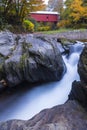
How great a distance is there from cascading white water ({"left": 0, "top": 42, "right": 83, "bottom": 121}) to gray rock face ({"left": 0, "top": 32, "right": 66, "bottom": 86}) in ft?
1.23

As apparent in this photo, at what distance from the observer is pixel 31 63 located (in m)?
9.97

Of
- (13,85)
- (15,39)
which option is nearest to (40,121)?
(13,85)

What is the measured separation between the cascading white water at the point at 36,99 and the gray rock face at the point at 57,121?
211cm

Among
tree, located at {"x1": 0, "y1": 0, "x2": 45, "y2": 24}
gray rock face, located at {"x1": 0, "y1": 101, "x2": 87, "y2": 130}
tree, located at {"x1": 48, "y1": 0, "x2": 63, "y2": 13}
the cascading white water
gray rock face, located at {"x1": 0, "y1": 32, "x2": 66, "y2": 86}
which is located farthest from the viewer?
tree, located at {"x1": 48, "y1": 0, "x2": 63, "y2": 13}

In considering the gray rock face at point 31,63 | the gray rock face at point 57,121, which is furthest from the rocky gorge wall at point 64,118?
the gray rock face at point 31,63

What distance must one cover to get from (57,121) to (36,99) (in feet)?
11.9

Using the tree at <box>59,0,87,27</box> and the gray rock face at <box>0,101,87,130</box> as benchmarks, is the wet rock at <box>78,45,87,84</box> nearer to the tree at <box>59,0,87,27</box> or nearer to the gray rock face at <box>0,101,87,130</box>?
the gray rock face at <box>0,101,87,130</box>

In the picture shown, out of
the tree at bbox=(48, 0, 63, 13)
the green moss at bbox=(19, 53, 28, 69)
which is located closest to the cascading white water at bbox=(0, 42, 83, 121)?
the green moss at bbox=(19, 53, 28, 69)

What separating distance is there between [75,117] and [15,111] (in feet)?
10.7

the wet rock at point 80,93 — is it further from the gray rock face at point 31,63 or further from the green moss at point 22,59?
the green moss at point 22,59

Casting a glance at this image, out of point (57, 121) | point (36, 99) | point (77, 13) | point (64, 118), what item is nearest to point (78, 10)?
point (77, 13)

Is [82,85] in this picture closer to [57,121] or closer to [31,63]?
[57,121]

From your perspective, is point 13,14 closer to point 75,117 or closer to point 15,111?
point 15,111

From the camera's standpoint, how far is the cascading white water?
8922 millimetres
